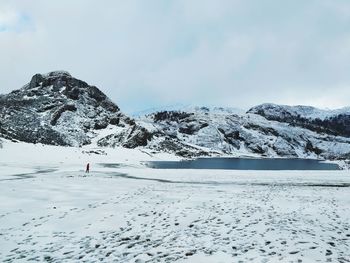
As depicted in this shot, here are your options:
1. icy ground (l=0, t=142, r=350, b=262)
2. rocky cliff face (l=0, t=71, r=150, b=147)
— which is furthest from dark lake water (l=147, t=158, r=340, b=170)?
icy ground (l=0, t=142, r=350, b=262)

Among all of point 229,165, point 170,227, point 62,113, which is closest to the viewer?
point 170,227

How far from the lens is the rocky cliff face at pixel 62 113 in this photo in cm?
13438

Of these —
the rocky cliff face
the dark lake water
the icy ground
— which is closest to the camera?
the icy ground

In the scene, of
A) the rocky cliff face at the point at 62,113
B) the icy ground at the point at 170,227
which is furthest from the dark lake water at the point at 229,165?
the icy ground at the point at 170,227

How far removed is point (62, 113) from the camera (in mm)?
155875

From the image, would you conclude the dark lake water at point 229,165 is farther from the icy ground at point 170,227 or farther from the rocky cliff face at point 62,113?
the icy ground at point 170,227

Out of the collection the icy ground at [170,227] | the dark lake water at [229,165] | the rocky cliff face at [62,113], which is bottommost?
the icy ground at [170,227]

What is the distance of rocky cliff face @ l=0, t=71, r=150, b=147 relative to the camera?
441 feet

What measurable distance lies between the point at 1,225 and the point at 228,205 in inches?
504

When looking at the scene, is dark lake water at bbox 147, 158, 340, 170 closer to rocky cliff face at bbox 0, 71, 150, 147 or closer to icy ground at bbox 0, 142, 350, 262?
rocky cliff face at bbox 0, 71, 150, 147

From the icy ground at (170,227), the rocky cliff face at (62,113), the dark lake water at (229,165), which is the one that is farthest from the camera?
the rocky cliff face at (62,113)

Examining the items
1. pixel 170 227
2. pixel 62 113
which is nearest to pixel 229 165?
pixel 62 113

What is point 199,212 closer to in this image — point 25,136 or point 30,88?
point 25,136

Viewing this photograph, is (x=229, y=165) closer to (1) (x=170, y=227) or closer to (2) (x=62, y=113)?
(2) (x=62, y=113)
